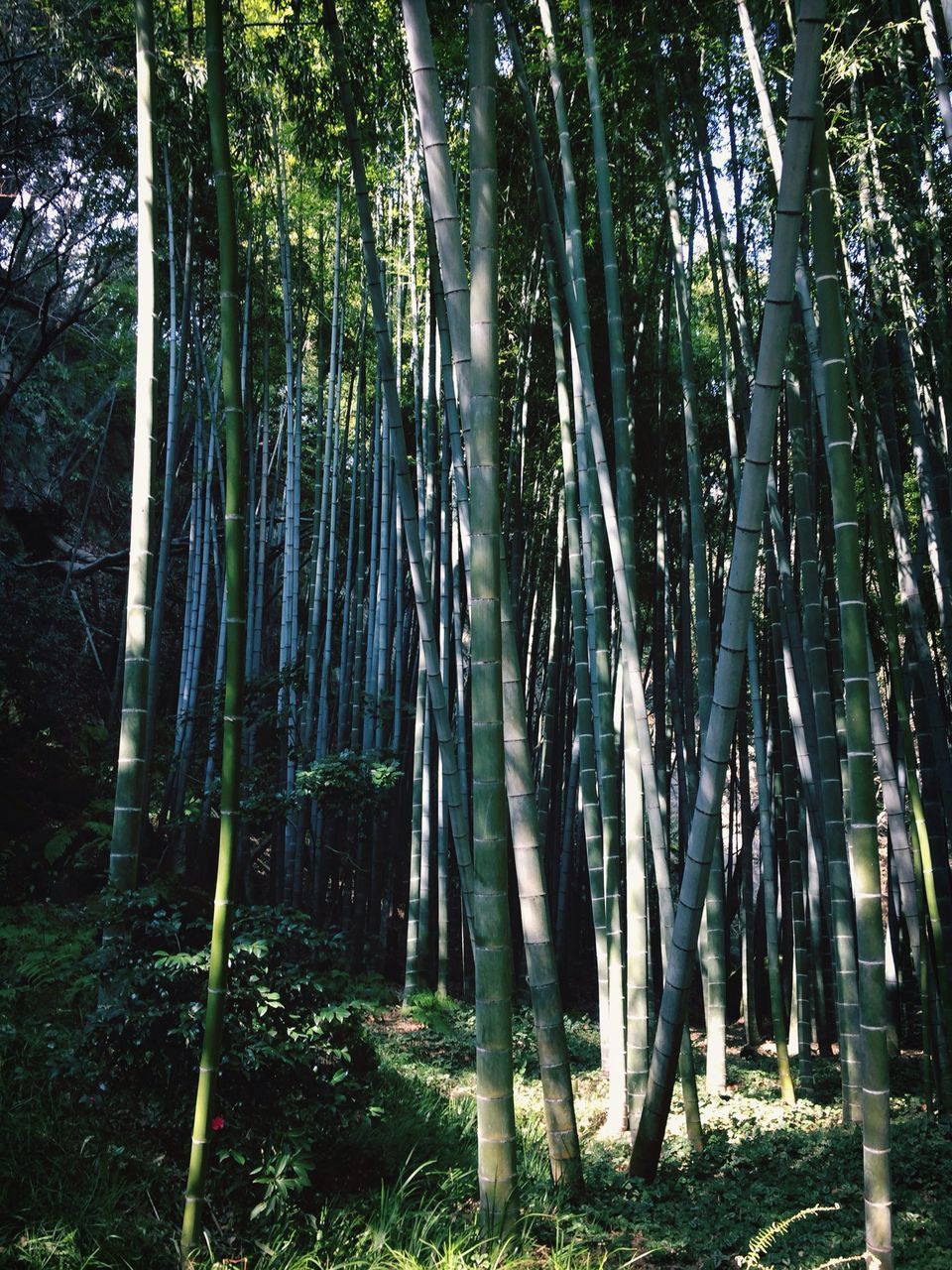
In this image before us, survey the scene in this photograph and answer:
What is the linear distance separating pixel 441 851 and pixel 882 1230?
4.49 meters

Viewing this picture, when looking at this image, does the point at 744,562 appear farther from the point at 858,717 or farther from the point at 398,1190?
the point at 398,1190

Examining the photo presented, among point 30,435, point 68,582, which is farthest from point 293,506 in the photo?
point 30,435

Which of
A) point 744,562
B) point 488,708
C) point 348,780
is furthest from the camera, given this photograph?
point 348,780

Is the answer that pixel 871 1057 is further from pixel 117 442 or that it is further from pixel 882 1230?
pixel 117 442

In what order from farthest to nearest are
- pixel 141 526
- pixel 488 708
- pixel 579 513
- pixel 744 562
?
pixel 579 513 → pixel 141 526 → pixel 744 562 → pixel 488 708

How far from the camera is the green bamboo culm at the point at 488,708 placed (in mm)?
1843

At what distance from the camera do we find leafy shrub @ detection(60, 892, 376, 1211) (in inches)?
83.6

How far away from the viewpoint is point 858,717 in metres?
1.96

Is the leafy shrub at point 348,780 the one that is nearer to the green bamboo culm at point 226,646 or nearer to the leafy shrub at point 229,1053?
the leafy shrub at point 229,1053

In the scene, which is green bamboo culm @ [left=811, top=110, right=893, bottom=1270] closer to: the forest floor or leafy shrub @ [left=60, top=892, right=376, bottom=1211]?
the forest floor

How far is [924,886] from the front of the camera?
12.0 feet

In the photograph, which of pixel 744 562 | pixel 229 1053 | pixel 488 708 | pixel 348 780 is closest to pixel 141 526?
pixel 488 708

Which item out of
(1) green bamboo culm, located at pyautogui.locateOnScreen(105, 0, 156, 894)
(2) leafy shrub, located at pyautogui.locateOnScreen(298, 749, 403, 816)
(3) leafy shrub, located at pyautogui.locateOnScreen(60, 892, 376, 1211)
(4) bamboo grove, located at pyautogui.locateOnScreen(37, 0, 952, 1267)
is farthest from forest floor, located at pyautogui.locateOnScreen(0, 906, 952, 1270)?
(2) leafy shrub, located at pyautogui.locateOnScreen(298, 749, 403, 816)

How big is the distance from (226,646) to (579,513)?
1.82 m
